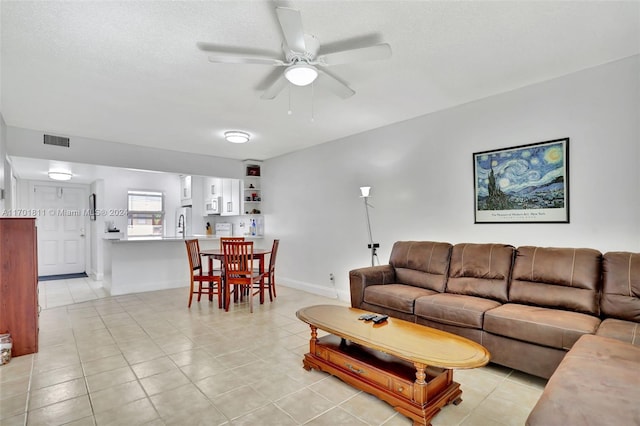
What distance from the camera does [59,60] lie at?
2.55m

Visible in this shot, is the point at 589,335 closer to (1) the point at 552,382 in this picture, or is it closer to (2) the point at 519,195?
(1) the point at 552,382

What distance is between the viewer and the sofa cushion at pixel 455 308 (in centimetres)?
266

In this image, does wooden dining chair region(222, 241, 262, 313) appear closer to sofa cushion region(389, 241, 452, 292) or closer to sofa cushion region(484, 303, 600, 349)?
sofa cushion region(389, 241, 452, 292)

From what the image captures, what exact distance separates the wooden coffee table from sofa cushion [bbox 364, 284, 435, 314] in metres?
0.60

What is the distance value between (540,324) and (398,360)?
1.04 m

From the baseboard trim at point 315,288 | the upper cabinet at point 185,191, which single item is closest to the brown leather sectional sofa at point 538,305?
the baseboard trim at point 315,288

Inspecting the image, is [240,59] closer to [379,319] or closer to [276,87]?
[276,87]

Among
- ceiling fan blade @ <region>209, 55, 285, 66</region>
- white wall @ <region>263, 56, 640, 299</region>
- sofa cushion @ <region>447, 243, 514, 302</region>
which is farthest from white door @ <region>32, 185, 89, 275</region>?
sofa cushion @ <region>447, 243, 514, 302</region>

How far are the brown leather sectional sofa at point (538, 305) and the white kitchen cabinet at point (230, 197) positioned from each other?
392 centimetres

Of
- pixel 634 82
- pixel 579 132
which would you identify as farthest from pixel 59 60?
pixel 634 82

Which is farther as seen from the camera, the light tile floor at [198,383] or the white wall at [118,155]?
the white wall at [118,155]

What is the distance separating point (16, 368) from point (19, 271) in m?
0.88

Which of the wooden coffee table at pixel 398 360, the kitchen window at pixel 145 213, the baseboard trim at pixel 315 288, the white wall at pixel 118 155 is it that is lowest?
the baseboard trim at pixel 315 288

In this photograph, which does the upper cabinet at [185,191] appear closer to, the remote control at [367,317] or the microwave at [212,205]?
the microwave at [212,205]
